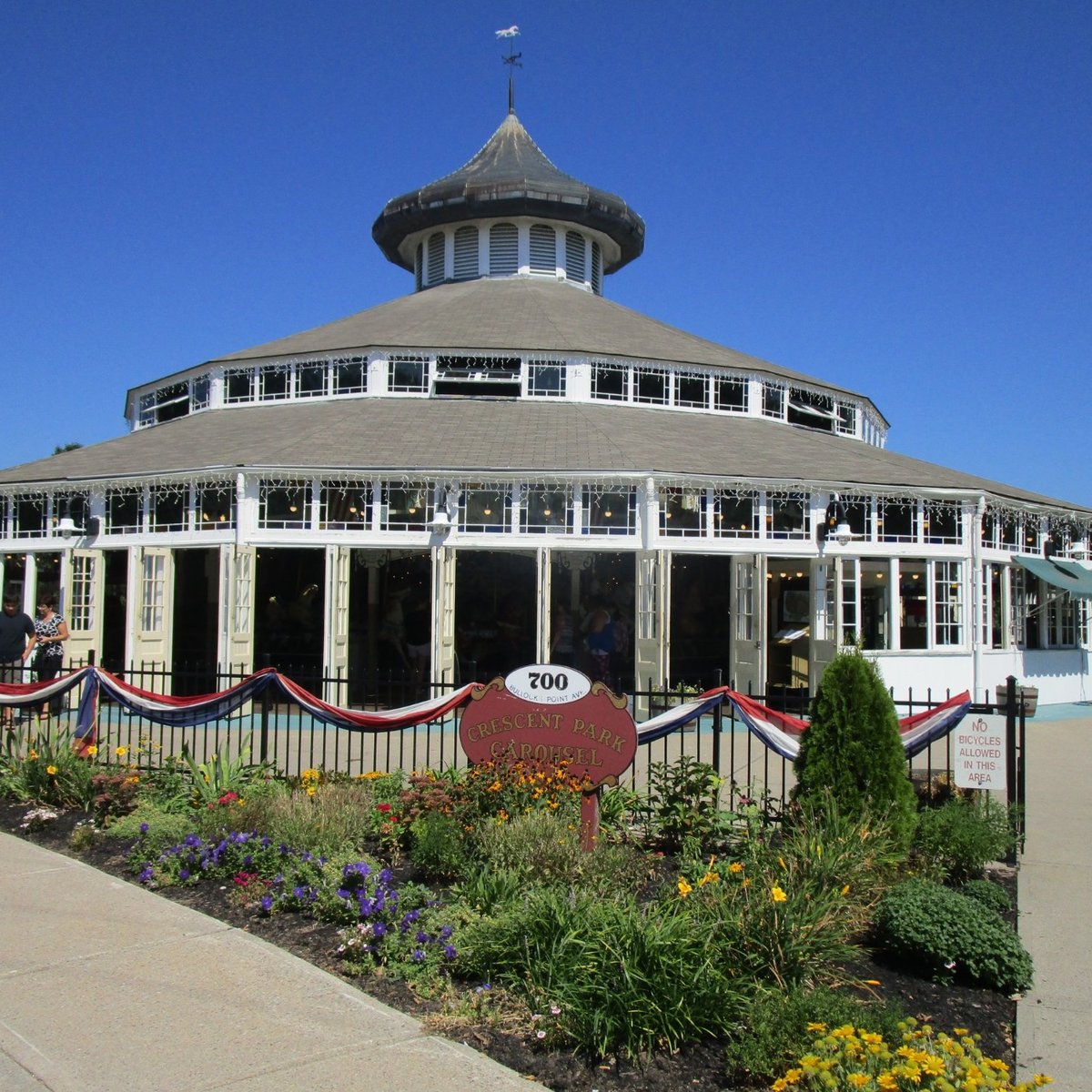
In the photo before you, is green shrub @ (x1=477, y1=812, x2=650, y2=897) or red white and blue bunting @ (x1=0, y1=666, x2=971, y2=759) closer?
green shrub @ (x1=477, y1=812, x2=650, y2=897)

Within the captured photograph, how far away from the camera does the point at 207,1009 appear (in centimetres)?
495

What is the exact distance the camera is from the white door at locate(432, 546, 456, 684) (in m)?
15.4

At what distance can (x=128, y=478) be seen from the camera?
17031 mm

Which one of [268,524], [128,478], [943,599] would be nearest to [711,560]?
[943,599]

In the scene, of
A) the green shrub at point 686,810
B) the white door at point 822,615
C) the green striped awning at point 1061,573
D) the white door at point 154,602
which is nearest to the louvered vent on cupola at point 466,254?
the white door at point 154,602

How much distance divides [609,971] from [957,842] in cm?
311

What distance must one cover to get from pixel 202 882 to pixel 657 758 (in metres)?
6.84

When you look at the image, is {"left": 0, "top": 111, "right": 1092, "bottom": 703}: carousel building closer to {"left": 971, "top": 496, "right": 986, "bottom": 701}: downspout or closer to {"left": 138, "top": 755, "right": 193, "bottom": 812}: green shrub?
{"left": 971, "top": 496, "right": 986, "bottom": 701}: downspout

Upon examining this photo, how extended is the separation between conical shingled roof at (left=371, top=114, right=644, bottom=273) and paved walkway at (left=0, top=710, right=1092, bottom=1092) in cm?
2204

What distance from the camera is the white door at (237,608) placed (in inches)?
612

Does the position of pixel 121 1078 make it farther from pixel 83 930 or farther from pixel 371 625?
pixel 371 625

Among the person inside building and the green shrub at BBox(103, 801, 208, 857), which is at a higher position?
the person inside building

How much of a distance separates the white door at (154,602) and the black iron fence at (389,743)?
43 cm

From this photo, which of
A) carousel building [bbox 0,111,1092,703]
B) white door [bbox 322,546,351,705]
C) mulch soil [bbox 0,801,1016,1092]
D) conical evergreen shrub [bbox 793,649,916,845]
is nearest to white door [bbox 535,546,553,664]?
carousel building [bbox 0,111,1092,703]
